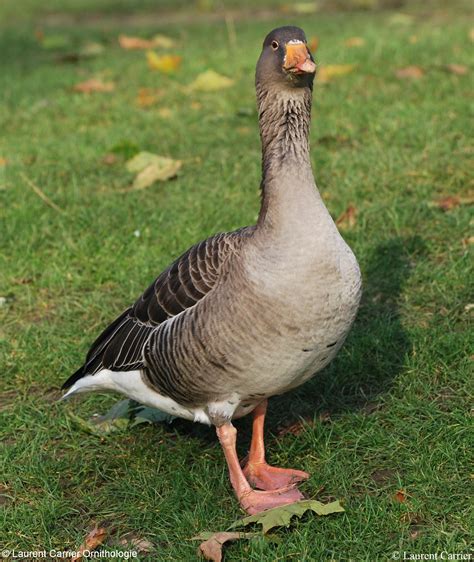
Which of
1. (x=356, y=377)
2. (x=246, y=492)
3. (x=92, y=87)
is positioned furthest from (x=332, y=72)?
(x=246, y=492)

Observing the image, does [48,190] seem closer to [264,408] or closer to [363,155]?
[363,155]

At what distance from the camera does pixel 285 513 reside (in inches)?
132

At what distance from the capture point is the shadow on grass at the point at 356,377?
4184mm

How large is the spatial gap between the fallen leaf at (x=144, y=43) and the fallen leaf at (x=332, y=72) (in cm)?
275

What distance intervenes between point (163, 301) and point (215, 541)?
1.04 metres

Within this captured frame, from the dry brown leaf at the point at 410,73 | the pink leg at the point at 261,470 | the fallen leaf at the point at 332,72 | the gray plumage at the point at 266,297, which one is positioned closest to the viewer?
the gray plumage at the point at 266,297

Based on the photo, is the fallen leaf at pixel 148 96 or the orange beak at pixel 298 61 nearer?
the orange beak at pixel 298 61

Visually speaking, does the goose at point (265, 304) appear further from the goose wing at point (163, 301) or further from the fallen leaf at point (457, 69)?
the fallen leaf at point (457, 69)

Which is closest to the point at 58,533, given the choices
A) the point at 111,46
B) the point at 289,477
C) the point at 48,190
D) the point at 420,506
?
the point at 289,477

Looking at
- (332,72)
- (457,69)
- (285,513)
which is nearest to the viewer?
(285,513)

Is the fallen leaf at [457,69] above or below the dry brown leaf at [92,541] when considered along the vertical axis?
above

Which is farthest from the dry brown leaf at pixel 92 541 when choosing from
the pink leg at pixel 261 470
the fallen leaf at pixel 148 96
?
the fallen leaf at pixel 148 96

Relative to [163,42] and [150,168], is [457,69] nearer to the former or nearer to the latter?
[150,168]

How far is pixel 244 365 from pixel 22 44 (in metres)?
9.01
